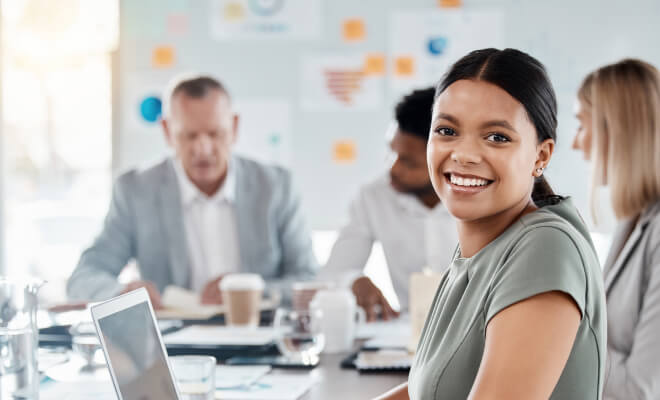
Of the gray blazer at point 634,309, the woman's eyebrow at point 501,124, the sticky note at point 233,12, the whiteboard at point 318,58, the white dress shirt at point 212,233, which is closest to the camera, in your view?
the woman's eyebrow at point 501,124

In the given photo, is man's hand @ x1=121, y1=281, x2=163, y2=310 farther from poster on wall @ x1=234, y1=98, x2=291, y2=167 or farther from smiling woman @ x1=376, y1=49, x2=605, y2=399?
poster on wall @ x1=234, y1=98, x2=291, y2=167

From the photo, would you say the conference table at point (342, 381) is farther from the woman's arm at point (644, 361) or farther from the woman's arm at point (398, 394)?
the woman's arm at point (644, 361)

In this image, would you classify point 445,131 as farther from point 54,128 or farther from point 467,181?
point 54,128

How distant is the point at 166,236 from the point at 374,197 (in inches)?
31.4

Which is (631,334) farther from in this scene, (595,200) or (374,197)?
(374,197)

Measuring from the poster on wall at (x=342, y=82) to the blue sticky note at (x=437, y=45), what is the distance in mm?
236

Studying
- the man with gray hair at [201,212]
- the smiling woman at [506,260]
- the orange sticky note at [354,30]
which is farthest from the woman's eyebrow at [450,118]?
the orange sticky note at [354,30]

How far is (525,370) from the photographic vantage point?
0.87m

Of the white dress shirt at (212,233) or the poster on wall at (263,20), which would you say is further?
the poster on wall at (263,20)

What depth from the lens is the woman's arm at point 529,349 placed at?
875mm

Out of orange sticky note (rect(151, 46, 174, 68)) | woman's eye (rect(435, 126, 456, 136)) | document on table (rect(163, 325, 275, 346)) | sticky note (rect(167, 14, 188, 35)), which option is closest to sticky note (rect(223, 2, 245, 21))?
sticky note (rect(167, 14, 188, 35))

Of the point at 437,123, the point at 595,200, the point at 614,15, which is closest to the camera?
the point at 437,123

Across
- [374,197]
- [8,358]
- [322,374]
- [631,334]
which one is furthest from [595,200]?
[8,358]

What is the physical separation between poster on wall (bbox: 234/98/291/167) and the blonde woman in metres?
1.72
